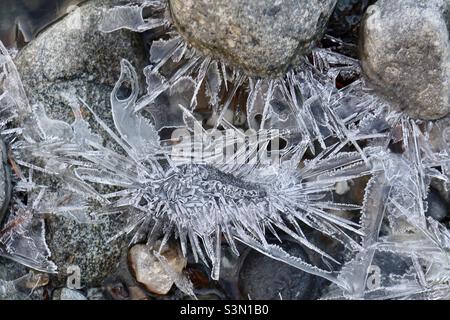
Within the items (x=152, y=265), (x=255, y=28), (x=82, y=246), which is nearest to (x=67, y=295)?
(x=82, y=246)

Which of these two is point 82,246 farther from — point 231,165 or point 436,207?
point 436,207

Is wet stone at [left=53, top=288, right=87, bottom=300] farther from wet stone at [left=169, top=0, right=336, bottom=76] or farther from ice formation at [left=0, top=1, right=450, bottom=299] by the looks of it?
wet stone at [left=169, top=0, right=336, bottom=76]

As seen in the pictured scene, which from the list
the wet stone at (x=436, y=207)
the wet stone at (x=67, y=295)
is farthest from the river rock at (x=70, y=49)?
the wet stone at (x=436, y=207)

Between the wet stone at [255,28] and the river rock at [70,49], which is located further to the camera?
the river rock at [70,49]

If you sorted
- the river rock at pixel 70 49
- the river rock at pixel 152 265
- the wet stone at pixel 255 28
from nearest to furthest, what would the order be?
the wet stone at pixel 255 28
the river rock at pixel 70 49
the river rock at pixel 152 265

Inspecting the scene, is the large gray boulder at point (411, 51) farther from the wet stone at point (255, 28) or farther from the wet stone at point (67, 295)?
the wet stone at point (67, 295)

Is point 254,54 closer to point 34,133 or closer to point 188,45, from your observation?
point 188,45

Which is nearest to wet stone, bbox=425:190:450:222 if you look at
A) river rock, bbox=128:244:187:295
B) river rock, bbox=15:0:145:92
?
river rock, bbox=128:244:187:295

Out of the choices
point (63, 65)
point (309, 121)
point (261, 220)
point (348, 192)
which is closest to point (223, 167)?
point (261, 220)
